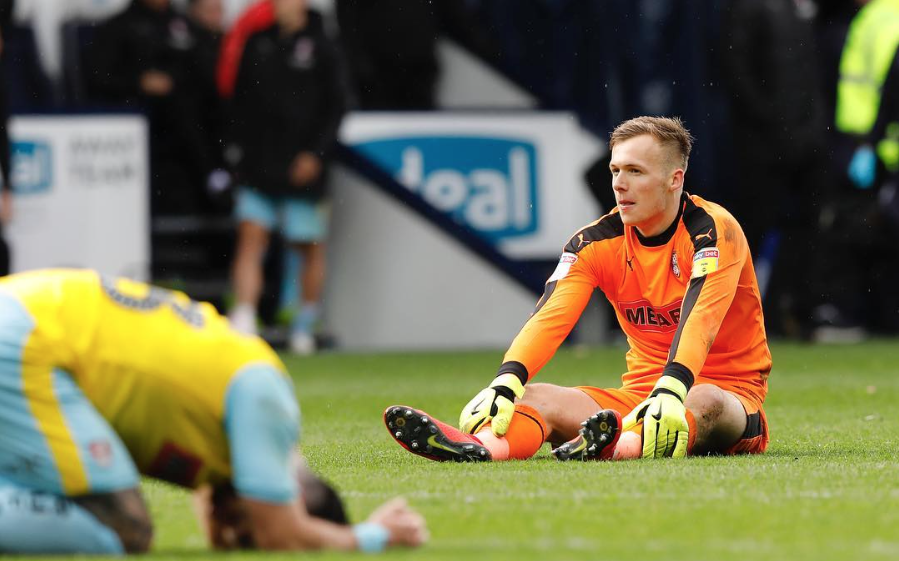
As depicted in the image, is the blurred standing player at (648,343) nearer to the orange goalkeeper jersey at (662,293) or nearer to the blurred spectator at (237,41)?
the orange goalkeeper jersey at (662,293)

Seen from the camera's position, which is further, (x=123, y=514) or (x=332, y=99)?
(x=332, y=99)

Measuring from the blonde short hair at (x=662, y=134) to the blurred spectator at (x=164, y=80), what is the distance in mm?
7068

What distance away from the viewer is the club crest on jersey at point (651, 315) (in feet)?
21.7

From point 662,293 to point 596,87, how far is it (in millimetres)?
8189

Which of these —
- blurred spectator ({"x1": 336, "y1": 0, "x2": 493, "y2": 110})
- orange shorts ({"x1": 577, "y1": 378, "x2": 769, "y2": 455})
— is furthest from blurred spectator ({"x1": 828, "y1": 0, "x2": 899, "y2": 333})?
orange shorts ({"x1": 577, "y1": 378, "x2": 769, "y2": 455})

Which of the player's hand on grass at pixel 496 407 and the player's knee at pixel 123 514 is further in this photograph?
the player's hand on grass at pixel 496 407

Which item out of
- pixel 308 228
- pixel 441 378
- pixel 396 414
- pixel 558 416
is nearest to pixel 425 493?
pixel 396 414

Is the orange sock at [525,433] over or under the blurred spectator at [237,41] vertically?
under

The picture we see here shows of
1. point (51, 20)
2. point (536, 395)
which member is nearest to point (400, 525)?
point (536, 395)

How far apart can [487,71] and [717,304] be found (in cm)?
890

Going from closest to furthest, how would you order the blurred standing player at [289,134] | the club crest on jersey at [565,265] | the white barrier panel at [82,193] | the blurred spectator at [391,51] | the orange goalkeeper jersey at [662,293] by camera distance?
1. the orange goalkeeper jersey at [662,293]
2. the club crest on jersey at [565,265]
3. the white barrier panel at [82,193]
4. the blurred standing player at [289,134]
5. the blurred spectator at [391,51]

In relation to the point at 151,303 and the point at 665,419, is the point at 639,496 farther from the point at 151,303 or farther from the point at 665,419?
the point at 151,303

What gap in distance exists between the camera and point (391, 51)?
14406mm

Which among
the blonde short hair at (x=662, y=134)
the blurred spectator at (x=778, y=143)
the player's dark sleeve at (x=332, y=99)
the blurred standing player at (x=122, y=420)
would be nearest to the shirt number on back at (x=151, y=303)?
the blurred standing player at (x=122, y=420)
